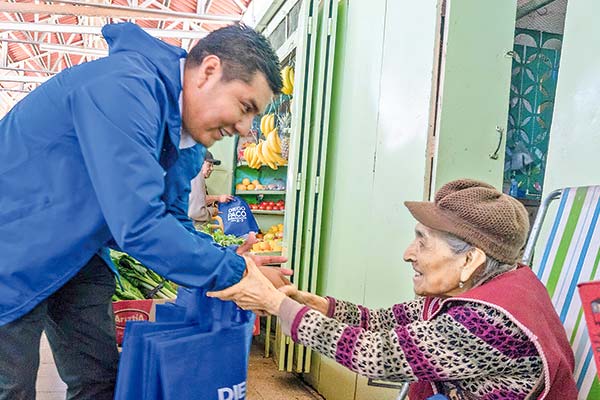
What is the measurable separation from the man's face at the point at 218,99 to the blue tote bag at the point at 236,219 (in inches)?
136

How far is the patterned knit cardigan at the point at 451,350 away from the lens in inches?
46.1

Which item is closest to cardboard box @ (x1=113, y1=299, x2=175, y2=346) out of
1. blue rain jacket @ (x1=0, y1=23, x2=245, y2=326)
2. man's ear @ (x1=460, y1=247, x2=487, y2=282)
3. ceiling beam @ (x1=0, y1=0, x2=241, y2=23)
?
A: blue rain jacket @ (x1=0, y1=23, x2=245, y2=326)

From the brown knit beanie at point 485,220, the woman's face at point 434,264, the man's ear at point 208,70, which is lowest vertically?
the woman's face at point 434,264

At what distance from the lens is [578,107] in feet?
5.43

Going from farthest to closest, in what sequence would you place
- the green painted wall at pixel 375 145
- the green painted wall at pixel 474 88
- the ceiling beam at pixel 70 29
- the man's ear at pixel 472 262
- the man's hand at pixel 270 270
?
the ceiling beam at pixel 70 29 → the green painted wall at pixel 375 145 → the green painted wall at pixel 474 88 → the man's hand at pixel 270 270 → the man's ear at pixel 472 262

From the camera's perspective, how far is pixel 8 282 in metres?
1.33

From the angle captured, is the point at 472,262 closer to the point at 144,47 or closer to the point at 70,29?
the point at 144,47

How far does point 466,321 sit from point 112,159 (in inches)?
34.5

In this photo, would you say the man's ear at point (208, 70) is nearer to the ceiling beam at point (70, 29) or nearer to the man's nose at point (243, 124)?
the man's nose at point (243, 124)

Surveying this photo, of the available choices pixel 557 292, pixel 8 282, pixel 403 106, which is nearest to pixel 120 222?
pixel 8 282

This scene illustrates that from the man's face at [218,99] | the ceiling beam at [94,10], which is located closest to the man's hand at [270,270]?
the man's face at [218,99]

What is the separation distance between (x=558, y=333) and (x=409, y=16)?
1.64 meters

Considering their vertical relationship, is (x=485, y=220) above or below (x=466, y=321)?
above

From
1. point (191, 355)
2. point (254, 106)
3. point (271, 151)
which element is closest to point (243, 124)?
point (254, 106)
